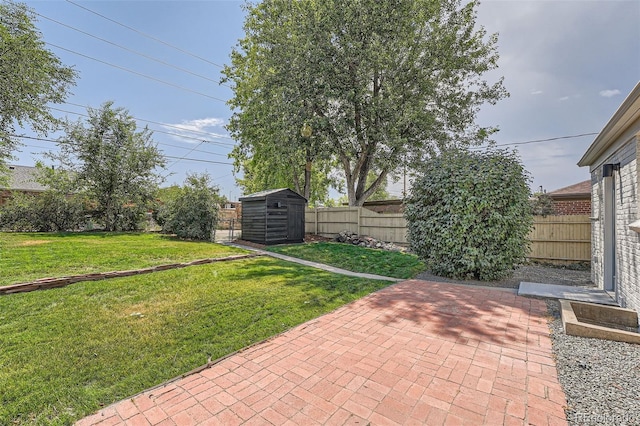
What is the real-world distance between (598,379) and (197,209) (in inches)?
473

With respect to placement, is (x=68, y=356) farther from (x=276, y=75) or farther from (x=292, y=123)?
(x=276, y=75)

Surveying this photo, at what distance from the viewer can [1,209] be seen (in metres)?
12.9

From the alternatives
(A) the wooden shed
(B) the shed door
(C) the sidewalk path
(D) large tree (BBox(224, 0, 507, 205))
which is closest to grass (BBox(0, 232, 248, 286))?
(C) the sidewalk path

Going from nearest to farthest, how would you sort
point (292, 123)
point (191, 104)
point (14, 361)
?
point (14, 361)
point (292, 123)
point (191, 104)

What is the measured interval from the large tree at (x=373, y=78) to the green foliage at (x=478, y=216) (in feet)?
18.9

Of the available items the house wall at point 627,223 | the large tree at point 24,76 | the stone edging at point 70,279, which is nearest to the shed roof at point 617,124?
the house wall at point 627,223

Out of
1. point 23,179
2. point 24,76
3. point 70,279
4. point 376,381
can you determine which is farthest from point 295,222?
point 23,179

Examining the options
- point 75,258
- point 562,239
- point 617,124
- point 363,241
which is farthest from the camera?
point 363,241

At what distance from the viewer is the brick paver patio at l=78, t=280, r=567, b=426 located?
1.93m

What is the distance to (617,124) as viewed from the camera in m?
3.89

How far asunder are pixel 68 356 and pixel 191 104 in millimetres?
19298

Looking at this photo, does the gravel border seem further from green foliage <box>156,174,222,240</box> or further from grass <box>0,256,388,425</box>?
green foliage <box>156,174,222,240</box>

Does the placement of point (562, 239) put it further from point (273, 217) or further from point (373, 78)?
point (373, 78)

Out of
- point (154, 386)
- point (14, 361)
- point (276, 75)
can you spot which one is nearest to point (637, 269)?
point (154, 386)
